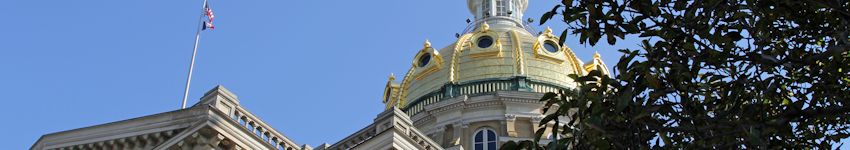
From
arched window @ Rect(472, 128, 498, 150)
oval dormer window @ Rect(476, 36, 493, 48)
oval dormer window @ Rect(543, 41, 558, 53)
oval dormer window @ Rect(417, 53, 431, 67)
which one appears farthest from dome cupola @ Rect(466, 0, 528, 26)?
arched window @ Rect(472, 128, 498, 150)

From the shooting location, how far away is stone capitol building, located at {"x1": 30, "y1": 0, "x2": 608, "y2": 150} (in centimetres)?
2444

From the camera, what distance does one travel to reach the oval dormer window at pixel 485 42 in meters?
47.1

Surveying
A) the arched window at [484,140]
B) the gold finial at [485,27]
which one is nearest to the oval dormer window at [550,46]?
the gold finial at [485,27]

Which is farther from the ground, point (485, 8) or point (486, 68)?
point (485, 8)

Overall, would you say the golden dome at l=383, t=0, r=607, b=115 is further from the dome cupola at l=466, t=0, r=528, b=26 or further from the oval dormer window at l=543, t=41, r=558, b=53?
the dome cupola at l=466, t=0, r=528, b=26

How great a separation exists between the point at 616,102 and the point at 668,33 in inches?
39.8

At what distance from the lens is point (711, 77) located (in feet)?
40.5

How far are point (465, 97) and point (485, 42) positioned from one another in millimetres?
5190

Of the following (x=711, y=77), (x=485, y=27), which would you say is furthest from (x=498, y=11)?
(x=711, y=77)

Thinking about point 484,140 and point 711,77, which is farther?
point 484,140

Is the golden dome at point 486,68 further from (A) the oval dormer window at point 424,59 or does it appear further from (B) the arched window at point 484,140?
(B) the arched window at point 484,140

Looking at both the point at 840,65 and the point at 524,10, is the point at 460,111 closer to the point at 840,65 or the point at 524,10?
the point at 524,10

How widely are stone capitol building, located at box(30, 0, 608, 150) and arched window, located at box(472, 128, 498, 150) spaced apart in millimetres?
33

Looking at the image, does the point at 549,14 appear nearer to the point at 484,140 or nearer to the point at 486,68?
the point at 484,140
